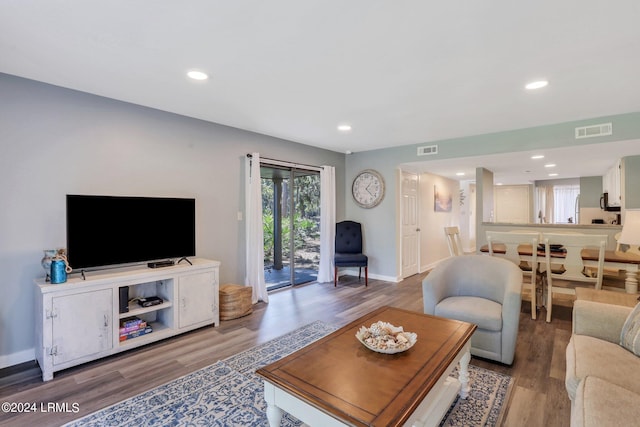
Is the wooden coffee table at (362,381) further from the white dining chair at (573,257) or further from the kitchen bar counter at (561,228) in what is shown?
the kitchen bar counter at (561,228)

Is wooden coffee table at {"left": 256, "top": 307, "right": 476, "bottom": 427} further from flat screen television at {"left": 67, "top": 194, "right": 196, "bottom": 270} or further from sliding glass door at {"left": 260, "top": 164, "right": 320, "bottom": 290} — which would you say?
sliding glass door at {"left": 260, "top": 164, "right": 320, "bottom": 290}

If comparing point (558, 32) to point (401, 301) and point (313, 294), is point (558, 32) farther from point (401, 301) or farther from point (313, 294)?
point (313, 294)

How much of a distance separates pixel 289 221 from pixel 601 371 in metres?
4.09

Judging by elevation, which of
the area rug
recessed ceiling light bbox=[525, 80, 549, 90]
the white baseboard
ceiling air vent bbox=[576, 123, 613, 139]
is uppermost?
recessed ceiling light bbox=[525, 80, 549, 90]

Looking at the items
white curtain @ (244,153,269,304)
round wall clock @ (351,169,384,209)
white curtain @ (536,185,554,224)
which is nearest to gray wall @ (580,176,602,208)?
white curtain @ (536,185,554,224)

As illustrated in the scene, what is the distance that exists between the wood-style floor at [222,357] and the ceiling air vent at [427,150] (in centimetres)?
241

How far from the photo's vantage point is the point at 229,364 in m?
2.60

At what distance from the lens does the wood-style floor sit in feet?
6.60

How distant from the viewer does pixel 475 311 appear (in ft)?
8.54

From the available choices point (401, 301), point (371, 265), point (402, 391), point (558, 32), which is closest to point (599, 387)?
point (402, 391)

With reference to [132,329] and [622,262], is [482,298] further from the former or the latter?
[132,329]

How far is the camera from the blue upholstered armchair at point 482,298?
251cm

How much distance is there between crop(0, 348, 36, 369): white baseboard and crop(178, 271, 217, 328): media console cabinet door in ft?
3.84

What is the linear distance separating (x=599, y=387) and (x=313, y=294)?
3.60 metres
